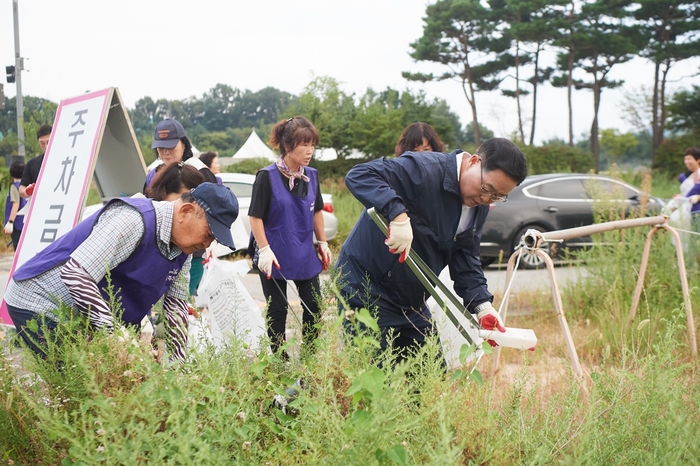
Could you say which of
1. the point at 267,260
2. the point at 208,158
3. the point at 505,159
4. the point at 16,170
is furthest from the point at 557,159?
the point at 505,159

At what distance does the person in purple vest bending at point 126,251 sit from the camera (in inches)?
91.2

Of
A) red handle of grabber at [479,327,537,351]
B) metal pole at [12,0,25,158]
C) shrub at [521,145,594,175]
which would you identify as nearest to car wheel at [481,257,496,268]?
red handle of grabber at [479,327,537,351]

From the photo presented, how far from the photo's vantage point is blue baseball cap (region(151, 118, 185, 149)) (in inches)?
173

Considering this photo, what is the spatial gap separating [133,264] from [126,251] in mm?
88

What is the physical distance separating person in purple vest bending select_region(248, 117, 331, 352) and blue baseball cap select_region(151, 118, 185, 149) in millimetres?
616

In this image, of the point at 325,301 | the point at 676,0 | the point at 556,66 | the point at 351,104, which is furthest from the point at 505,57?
the point at 325,301

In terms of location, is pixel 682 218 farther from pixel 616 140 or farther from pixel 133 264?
pixel 616 140

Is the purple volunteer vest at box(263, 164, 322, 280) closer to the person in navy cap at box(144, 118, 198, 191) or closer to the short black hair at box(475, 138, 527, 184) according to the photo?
the person in navy cap at box(144, 118, 198, 191)

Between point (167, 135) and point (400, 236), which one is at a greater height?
point (167, 135)

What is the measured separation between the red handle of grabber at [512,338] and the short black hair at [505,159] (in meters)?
0.60

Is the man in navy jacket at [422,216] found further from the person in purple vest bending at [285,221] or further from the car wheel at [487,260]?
the car wheel at [487,260]

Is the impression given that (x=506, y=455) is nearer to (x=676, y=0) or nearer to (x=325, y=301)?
Result: (x=325, y=301)

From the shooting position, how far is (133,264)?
2.47 m

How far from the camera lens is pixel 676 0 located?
3175 cm
